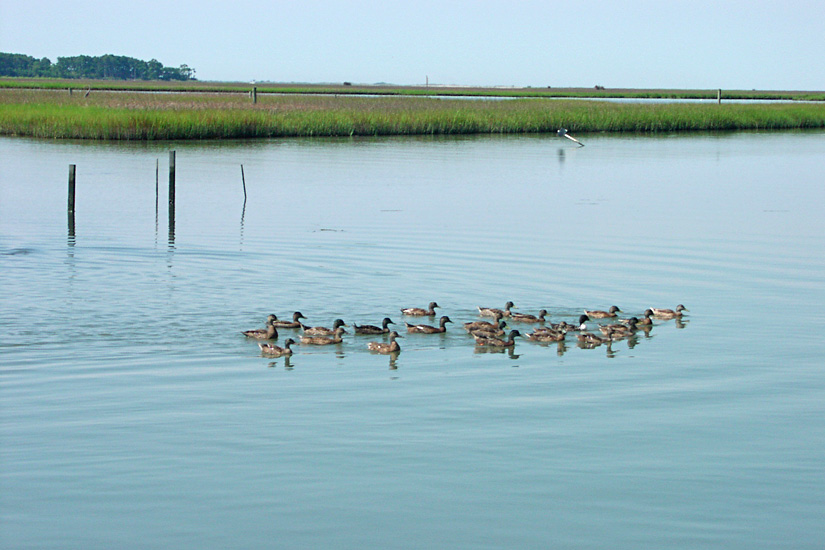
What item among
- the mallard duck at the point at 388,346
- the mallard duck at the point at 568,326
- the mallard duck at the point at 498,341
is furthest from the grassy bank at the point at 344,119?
the mallard duck at the point at 498,341

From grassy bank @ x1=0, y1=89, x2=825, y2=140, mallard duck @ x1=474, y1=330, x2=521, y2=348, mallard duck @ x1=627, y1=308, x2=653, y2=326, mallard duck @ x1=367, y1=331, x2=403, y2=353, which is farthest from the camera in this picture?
grassy bank @ x1=0, y1=89, x2=825, y2=140

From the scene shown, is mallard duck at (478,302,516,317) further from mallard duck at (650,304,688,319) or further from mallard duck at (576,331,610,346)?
mallard duck at (650,304,688,319)

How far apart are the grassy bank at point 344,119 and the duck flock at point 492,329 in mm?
37692

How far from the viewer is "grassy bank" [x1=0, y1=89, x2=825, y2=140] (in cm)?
5144

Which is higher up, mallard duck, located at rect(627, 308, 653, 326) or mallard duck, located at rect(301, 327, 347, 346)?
mallard duck, located at rect(627, 308, 653, 326)

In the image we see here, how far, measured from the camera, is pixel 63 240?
2362 cm

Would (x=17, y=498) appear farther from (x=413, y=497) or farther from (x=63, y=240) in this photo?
(x=63, y=240)

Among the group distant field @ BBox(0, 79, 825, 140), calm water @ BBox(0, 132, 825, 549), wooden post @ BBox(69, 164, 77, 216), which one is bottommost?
calm water @ BBox(0, 132, 825, 549)

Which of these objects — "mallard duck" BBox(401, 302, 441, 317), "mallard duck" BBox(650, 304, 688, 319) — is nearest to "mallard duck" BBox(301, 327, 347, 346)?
"mallard duck" BBox(401, 302, 441, 317)

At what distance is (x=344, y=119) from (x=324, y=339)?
45.4 m

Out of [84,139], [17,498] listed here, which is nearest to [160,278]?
[17,498]

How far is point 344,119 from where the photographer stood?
194ft

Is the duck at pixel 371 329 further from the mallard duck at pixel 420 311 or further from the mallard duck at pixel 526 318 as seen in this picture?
the mallard duck at pixel 526 318

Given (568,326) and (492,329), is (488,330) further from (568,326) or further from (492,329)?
(568,326)
